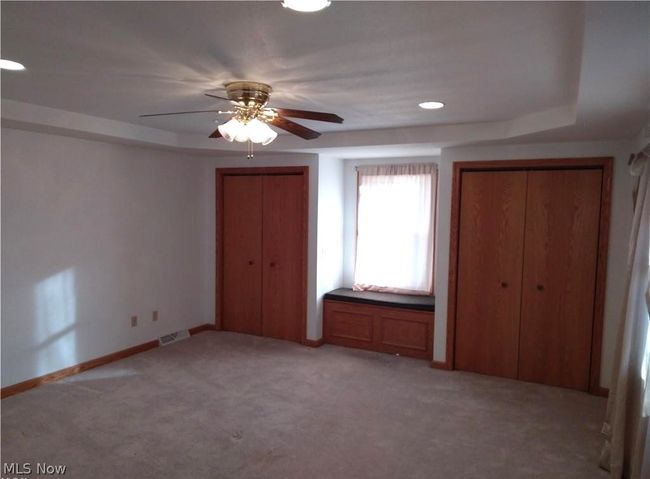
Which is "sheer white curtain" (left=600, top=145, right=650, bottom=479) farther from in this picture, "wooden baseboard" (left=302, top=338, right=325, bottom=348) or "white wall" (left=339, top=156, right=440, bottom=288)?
"white wall" (left=339, top=156, right=440, bottom=288)

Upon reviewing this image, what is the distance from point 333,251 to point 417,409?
7.52 ft

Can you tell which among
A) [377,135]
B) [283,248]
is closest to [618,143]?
[377,135]

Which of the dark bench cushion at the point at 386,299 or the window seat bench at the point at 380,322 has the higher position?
the dark bench cushion at the point at 386,299

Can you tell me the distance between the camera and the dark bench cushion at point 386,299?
483 cm

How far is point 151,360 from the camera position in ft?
15.2

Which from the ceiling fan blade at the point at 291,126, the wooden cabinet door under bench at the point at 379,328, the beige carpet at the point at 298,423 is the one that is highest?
the ceiling fan blade at the point at 291,126

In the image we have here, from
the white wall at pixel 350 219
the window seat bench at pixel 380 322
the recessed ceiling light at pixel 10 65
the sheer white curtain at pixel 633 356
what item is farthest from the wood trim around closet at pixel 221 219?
the sheer white curtain at pixel 633 356

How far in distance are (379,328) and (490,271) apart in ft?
4.35

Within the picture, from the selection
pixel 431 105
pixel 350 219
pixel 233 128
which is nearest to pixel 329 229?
pixel 350 219

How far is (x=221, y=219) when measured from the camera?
5.66 m

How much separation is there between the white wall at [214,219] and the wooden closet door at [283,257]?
11cm

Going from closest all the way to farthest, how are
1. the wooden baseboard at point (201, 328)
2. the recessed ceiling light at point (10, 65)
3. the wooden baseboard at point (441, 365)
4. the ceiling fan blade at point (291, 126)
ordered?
the recessed ceiling light at point (10, 65) < the ceiling fan blade at point (291, 126) < the wooden baseboard at point (441, 365) < the wooden baseboard at point (201, 328)

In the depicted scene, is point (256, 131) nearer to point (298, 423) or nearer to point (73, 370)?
point (298, 423)

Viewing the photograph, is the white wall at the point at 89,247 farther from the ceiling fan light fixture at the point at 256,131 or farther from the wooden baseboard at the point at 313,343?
the ceiling fan light fixture at the point at 256,131
